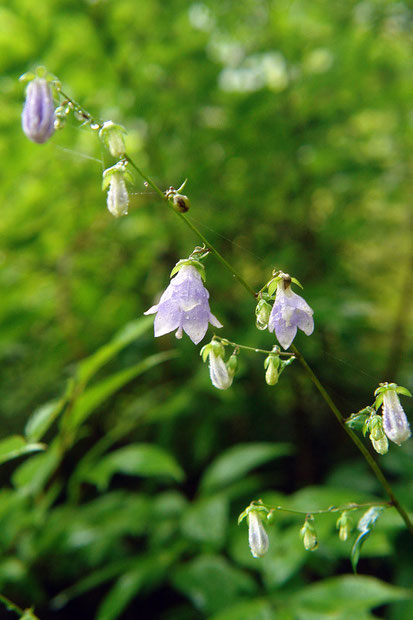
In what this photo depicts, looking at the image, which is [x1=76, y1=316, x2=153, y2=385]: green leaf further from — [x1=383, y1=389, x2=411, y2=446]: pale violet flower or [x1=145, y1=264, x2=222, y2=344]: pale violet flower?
[x1=383, y1=389, x2=411, y2=446]: pale violet flower

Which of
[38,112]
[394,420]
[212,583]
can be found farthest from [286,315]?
[212,583]

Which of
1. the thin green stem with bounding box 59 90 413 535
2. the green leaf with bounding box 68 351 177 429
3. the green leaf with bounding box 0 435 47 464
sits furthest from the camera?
the green leaf with bounding box 68 351 177 429

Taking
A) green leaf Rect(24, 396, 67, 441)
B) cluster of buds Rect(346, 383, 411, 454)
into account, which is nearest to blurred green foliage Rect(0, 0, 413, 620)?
green leaf Rect(24, 396, 67, 441)

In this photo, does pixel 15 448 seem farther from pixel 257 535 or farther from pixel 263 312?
pixel 263 312

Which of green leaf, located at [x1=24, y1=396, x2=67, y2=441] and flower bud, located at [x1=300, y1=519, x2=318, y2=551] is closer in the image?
flower bud, located at [x1=300, y1=519, x2=318, y2=551]

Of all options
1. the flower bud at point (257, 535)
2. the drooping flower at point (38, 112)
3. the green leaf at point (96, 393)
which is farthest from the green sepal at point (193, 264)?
the green leaf at point (96, 393)

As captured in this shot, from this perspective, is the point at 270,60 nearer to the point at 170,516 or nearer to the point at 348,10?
the point at 348,10
